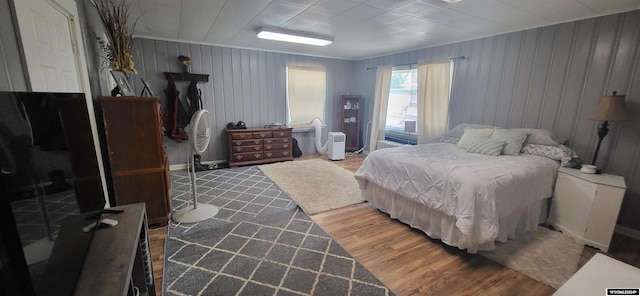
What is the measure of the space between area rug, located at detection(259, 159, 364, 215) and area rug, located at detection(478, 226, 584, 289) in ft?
5.14

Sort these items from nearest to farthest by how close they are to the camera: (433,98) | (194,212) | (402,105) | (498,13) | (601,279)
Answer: (601,279), (498,13), (194,212), (433,98), (402,105)

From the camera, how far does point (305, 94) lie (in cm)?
573

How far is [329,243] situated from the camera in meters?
2.29

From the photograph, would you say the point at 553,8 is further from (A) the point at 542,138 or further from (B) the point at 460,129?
(B) the point at 460,129

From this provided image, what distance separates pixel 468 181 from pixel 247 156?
12.8 ft

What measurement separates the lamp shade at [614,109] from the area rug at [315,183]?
2.57m

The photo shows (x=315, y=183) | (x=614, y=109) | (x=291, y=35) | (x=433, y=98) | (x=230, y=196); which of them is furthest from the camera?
(x=433, y=98)

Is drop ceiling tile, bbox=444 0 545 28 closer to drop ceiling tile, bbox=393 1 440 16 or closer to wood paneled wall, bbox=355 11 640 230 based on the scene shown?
drop ceiling tile, bbox=393 1 440 16

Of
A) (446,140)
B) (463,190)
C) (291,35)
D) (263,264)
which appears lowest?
(263,264)

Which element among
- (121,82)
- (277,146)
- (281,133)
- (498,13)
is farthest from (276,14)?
(277,146)

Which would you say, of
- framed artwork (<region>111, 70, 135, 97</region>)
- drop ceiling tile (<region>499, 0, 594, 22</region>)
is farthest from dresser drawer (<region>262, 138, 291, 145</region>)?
drop ceiling tile (<region>499, 0, 594, 22</region>)

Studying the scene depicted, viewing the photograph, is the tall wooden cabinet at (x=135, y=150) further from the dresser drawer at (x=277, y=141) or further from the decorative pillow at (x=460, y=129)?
the decorative pillow at (x=460, y=129)

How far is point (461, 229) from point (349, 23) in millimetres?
2607

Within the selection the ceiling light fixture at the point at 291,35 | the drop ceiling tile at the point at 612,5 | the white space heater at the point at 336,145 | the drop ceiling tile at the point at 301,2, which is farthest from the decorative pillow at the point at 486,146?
the white space heater at the point at 336,145
